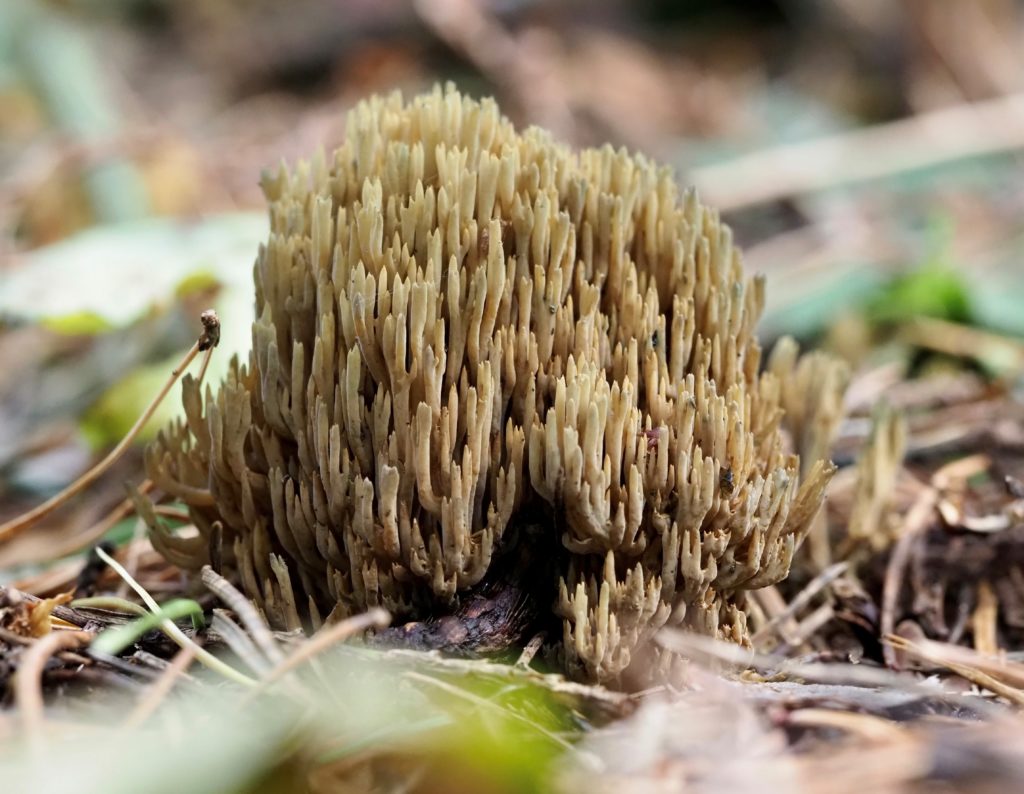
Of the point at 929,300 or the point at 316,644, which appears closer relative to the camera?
the point at 316,644

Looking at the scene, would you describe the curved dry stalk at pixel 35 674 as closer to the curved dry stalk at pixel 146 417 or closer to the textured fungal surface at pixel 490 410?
the textured fungal surface at pixel 490 410

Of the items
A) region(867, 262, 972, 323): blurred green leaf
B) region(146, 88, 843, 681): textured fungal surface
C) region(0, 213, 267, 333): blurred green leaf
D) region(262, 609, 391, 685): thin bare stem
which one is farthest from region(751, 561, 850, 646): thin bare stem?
region(0, 213, 267, 333): blurred green leaf

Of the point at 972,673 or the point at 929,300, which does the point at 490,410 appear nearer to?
the point at 972,673

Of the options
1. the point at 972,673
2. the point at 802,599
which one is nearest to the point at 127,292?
the point at 802,599

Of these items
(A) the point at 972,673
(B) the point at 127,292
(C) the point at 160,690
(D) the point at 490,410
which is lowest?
(A) the point at 972,673

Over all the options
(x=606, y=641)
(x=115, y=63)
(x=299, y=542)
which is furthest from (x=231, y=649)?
(x=115, y=63)

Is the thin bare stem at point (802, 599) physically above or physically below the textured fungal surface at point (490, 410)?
below

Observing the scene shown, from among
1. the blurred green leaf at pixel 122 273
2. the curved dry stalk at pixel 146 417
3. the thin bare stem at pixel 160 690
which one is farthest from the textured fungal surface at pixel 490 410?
the blurred green leaf at pixel 122 273
